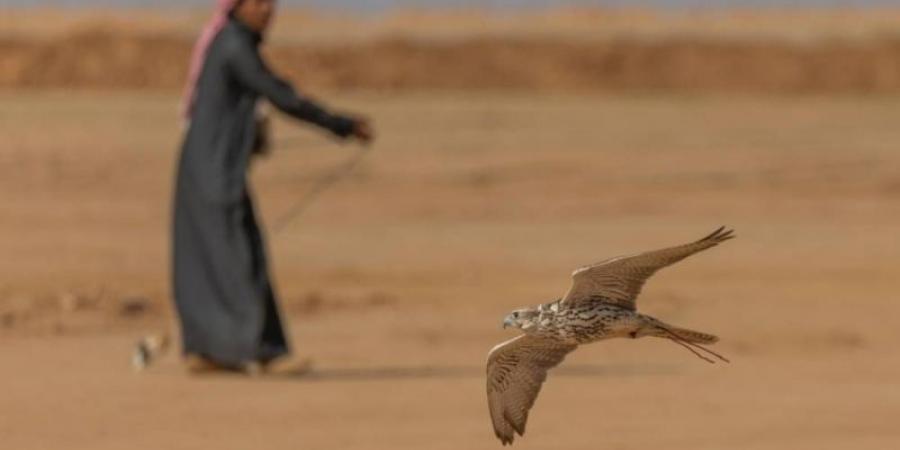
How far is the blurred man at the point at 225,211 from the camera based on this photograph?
11.3 meters

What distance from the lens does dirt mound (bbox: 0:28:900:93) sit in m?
34.1

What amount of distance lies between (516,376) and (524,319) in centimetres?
35

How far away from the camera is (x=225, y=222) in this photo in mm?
11414

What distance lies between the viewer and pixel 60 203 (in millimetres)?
Result: 21141

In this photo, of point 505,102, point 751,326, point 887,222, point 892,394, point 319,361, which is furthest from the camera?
point 505,102

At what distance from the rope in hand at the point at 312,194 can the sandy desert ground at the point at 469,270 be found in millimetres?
111

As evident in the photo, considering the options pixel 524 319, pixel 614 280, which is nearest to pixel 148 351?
pixel 524 319

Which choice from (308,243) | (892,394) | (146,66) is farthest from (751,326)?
(146,66)

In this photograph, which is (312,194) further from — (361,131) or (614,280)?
(614,280)

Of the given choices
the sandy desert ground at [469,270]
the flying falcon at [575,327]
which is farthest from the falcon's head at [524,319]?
the sandy desert ground at [469,270]

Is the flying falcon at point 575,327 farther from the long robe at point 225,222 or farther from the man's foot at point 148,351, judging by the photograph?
the man's foot at point 148,351

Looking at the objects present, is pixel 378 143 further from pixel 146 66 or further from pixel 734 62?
pixel 734 62

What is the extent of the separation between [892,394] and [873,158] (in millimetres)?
14195

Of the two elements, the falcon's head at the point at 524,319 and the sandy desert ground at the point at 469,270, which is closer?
the falcon's head at the point at 524,319
